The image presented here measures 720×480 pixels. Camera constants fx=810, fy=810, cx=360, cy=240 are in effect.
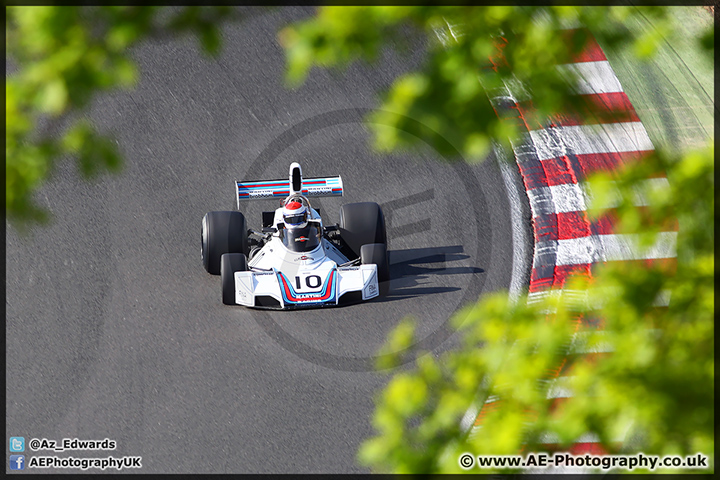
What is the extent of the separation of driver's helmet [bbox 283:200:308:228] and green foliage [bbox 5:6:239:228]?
5781 millimetres

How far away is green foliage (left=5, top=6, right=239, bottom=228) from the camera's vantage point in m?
3.06

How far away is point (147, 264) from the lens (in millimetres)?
9844

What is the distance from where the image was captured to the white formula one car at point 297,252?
8883mm

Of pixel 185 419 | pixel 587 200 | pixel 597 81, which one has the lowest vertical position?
pixel 185 419

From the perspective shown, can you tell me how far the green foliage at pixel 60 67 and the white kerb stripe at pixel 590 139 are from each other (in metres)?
8.93

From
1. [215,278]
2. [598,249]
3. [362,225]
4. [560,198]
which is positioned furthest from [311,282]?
[560,198]

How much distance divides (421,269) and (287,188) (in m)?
1.93

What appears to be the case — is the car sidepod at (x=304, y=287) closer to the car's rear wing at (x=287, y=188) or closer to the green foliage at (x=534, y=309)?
the car's rear wing at (x=287, y=188)

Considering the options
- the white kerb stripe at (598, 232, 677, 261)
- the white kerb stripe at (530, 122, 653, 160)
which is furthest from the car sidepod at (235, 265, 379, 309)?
the white kerb stripe at (530, 122, 653, 160)

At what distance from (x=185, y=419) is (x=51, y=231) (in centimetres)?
366

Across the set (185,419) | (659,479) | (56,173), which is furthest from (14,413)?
(659,479)

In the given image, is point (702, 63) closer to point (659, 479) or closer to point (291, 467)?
point (291, 467)

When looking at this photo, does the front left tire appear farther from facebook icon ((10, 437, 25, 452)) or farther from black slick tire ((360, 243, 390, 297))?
facebook icon ((10, 437, 25, 452))

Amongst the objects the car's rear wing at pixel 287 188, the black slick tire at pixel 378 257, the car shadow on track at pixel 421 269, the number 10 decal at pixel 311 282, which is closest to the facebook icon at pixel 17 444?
the number 10 decal at pixel 311 282
